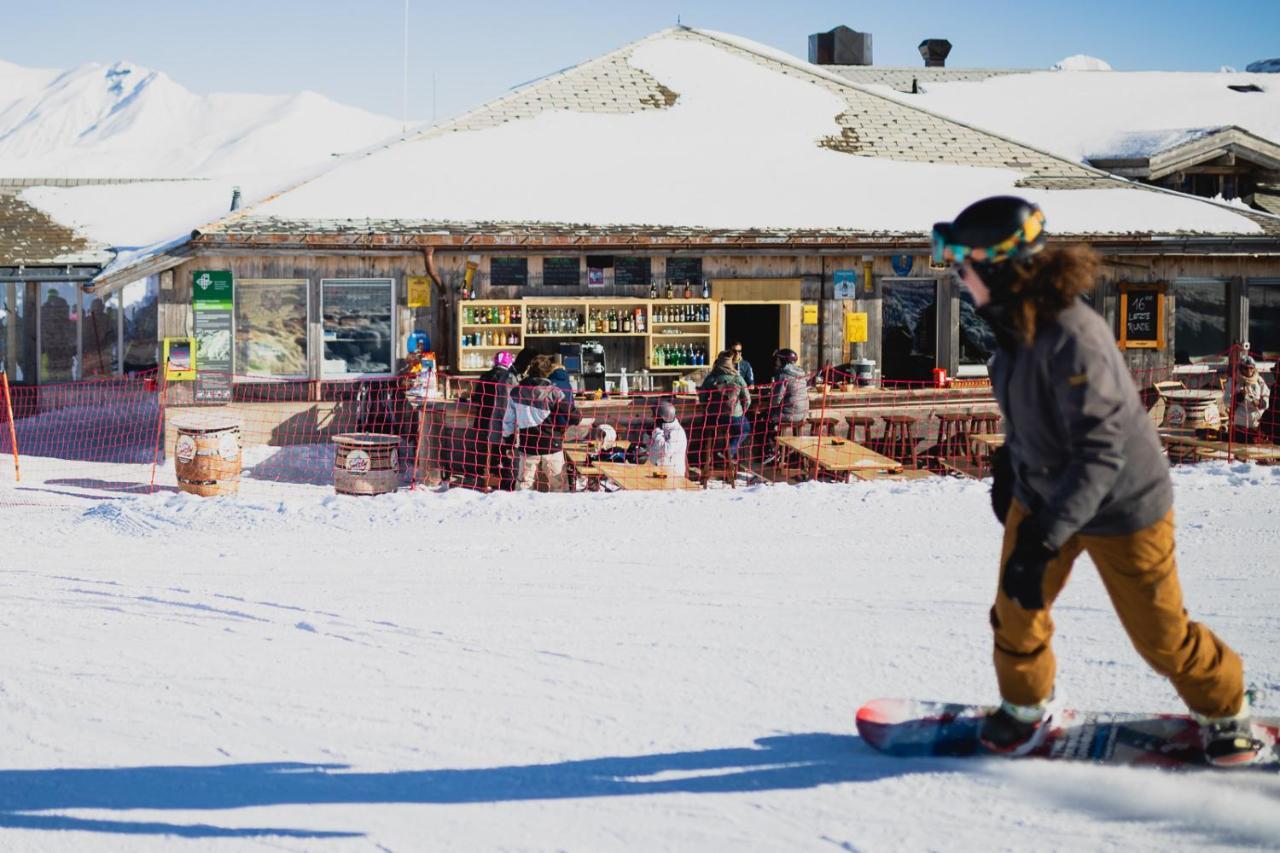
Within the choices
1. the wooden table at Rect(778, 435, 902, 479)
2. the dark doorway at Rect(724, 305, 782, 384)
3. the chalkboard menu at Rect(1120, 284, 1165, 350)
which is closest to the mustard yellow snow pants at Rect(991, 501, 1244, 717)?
the wooden table at Rect(778, 435, 902, 479)

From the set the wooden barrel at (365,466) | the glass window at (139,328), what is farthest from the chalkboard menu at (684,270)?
the glass window at (139,328)

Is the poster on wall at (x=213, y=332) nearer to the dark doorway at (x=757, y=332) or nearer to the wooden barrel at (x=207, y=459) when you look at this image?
the wooden barrel at (x=207, y=459)

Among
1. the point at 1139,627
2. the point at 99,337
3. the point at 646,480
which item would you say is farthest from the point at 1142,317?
the point at 99,337

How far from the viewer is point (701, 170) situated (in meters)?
19.2

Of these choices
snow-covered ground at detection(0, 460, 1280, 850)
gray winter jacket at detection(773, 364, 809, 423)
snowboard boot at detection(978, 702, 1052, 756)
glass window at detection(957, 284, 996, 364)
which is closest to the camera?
snow-covered ground at detection(0, 460, 1280, 850)

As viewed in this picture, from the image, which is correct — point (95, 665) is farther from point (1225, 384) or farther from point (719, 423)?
point (1225, 384)

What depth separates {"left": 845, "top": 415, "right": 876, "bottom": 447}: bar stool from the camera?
51.3 ft

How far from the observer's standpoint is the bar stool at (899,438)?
15.9 metres

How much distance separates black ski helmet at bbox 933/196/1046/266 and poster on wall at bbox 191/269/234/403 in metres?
13.0

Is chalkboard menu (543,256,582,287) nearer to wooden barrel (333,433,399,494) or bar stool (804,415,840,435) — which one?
bar stool (804,415,840,435)

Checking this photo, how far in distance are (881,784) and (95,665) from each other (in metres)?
3.62

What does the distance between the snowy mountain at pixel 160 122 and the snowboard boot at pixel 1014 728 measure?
63.3m

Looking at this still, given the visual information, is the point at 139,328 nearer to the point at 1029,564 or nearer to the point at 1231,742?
the point at 1029,564

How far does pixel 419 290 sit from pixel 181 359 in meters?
2.87
